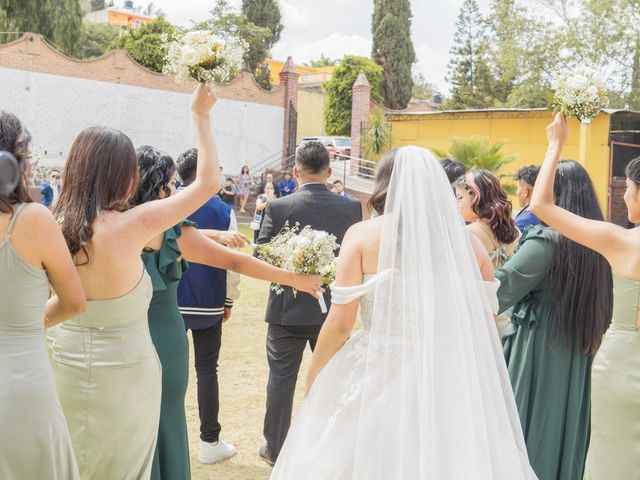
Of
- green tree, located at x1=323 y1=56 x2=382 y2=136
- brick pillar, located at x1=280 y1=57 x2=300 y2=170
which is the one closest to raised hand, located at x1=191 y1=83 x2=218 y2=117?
brick pillar, located at x1=280 y1=57 x2=300 y2=170

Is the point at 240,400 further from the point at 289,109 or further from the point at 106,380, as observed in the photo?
the point at 289,109

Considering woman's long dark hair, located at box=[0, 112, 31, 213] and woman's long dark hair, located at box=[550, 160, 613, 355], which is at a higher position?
woman's long dark hair, located at box=[0, 112, 31, 213]

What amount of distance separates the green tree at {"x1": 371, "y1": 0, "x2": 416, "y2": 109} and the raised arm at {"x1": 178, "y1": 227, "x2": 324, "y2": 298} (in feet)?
126

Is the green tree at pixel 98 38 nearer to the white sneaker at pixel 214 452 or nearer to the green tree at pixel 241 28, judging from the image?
the green tree at pixel 241 28

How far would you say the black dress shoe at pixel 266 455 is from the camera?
4758 millimetres

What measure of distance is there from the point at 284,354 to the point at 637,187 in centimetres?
274

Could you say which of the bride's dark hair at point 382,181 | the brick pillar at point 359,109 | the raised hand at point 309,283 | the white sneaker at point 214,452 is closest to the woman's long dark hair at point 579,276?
the bride's dark hair at point 382,181

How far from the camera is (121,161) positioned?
2.86 meters

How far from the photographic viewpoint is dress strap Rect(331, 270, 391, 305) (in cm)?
284

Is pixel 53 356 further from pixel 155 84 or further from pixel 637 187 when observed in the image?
pixel 155 84


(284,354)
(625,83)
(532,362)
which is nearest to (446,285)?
(532,362)

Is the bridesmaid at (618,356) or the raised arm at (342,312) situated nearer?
the bridesmaid at (618,356)

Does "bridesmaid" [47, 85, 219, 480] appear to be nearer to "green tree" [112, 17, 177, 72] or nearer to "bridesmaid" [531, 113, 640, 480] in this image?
"bridesmaid" [531, 113, 640, 480]

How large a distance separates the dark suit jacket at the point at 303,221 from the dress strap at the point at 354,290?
67.9 inches
